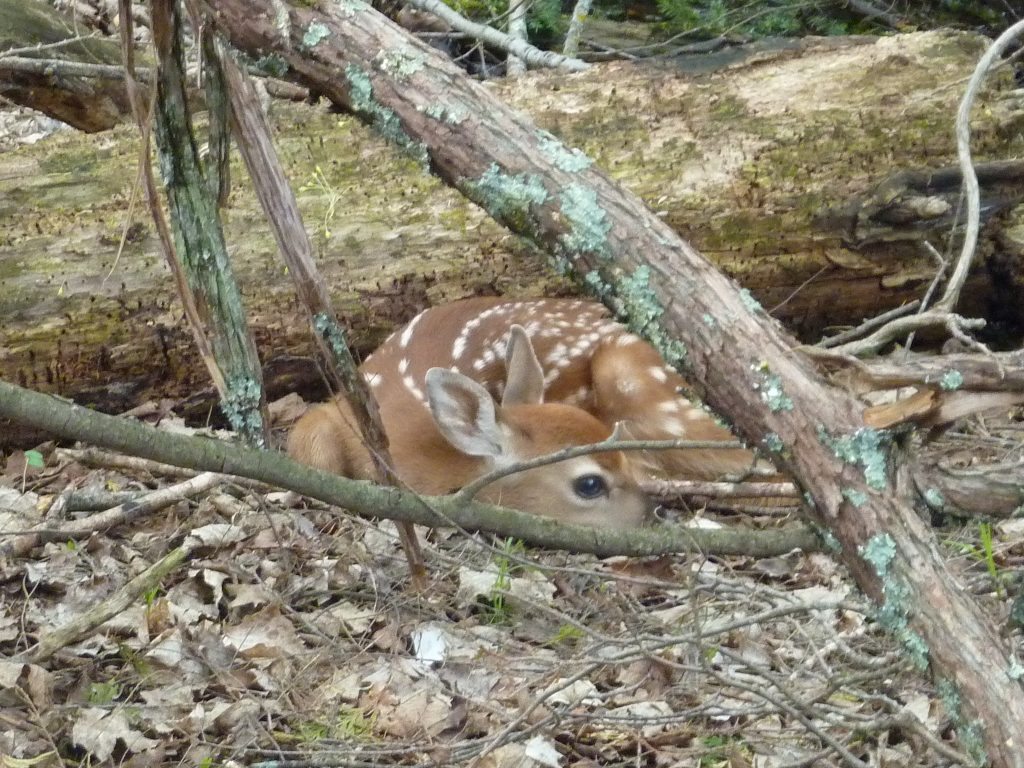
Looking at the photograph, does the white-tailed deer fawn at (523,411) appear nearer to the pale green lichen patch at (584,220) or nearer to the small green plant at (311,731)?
the small green plant at (311,731)

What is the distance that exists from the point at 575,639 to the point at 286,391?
226 centimetres

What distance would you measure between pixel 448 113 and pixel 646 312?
0.66 m

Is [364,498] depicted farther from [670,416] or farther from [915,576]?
[670,416]

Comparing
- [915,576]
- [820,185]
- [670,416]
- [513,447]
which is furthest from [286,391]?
[915,576]

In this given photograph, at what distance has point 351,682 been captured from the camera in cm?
335

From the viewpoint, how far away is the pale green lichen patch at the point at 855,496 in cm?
233

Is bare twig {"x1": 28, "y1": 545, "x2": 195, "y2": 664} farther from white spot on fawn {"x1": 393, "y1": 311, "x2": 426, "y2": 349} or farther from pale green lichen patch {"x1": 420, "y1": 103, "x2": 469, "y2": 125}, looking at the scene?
white spot on fawn {"x1": 393, "y1": 311, "x2": 426, "y2": 349}

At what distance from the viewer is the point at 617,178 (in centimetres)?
524

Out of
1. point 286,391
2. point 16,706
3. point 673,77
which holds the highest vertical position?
point 673,77

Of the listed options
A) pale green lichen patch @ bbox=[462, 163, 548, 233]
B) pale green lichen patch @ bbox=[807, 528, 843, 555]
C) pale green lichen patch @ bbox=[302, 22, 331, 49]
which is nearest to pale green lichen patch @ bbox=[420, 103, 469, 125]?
pale green lichen patch @ bbox=[462, 163, 548, 233]

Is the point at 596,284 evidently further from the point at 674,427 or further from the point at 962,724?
the point at 674,427

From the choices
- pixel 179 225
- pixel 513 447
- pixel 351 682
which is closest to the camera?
pixel 179 225

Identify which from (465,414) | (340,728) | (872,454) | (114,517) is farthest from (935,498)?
(114,517)

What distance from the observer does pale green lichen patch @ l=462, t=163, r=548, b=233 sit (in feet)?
8.84
